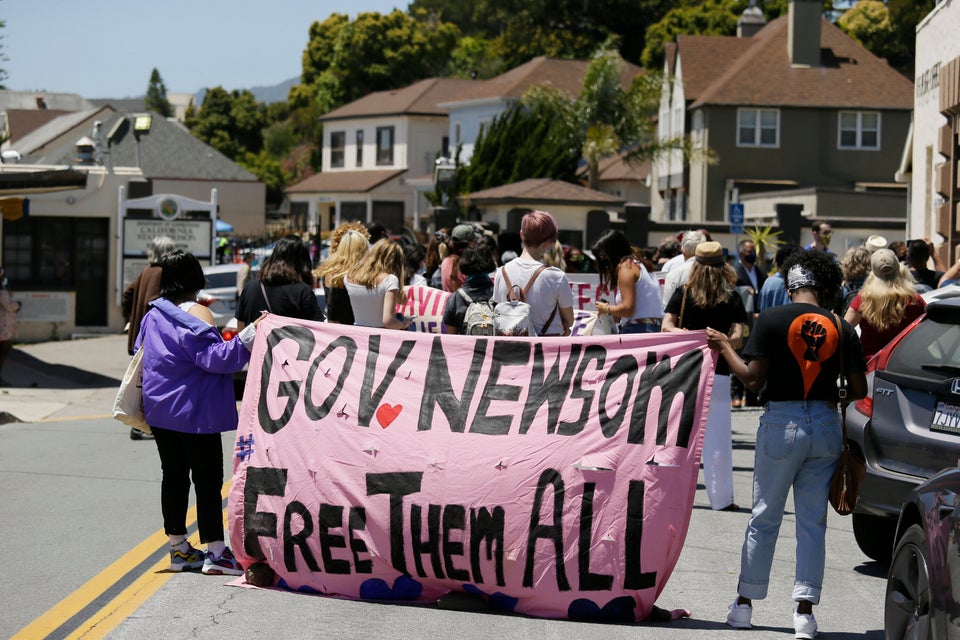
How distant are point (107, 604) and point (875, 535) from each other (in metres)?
4.62

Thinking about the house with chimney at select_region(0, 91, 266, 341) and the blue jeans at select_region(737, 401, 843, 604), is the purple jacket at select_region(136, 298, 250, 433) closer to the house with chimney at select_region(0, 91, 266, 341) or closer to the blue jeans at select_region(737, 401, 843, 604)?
the blue jeans at select_region(737, 401, 843, 604)

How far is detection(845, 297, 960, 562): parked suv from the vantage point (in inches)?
294

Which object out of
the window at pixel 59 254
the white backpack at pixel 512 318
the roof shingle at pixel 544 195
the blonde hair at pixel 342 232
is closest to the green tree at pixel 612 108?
the roof shingle at pixel 544 195

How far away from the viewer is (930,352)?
7.79 metres

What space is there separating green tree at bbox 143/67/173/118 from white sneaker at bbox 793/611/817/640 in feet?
504

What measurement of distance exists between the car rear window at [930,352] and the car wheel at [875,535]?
3.40 feet

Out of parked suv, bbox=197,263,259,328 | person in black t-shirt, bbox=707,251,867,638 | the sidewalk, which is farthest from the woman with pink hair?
parked suv, bbox=197,263,259,328

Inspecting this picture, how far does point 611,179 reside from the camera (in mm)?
57375

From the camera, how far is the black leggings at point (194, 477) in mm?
7445

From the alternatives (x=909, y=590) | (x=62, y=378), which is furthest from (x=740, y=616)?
(x=62, y=378)

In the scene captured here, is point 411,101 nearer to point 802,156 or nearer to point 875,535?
point 802,156

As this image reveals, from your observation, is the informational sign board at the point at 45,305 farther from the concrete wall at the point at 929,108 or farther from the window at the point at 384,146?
the window at the point at 384,146

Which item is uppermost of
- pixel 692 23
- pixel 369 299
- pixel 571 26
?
pixel 571 26

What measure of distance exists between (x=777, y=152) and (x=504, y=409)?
42320 mm
